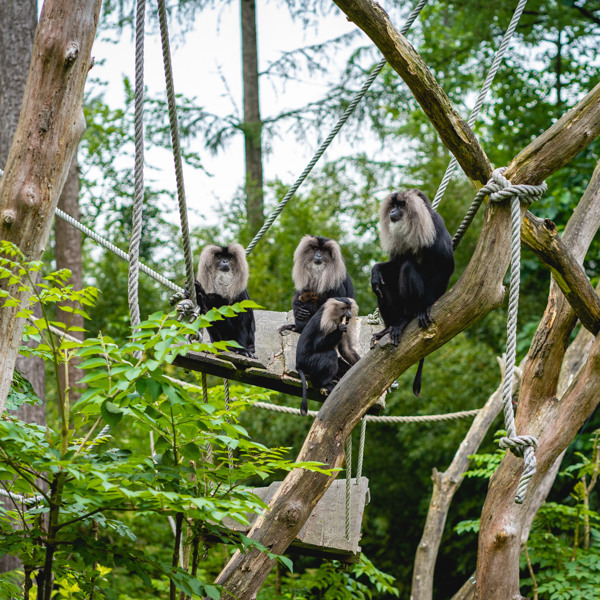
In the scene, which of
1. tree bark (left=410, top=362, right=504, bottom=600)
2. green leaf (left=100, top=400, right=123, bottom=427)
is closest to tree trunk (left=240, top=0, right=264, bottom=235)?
tree bark (left=410, top=362, right=504, bottom=600)

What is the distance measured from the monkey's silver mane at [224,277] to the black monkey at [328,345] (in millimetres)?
602

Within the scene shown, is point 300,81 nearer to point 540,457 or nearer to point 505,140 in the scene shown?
point 505,140

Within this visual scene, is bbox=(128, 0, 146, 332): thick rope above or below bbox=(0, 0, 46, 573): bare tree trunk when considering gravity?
below

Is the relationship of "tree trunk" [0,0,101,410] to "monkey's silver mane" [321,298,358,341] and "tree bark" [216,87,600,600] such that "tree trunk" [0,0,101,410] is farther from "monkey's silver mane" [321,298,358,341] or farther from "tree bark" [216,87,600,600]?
"monkey's silver mane" [321,298,358,341]

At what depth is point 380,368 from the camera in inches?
135

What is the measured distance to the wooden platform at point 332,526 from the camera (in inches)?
→ 177

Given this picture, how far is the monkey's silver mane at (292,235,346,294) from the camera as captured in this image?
221 inches

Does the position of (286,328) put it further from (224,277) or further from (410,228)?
(410,228)

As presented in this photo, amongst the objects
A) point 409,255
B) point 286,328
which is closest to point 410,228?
point 409,255

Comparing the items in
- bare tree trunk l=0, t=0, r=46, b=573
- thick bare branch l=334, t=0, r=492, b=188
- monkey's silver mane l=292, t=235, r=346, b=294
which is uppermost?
bare tree trunk l=0, t=0, r=46, b=573

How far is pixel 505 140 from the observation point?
9.40 m

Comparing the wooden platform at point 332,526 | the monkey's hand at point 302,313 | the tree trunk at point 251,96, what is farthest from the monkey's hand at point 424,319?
the tree trunk at point 251,96

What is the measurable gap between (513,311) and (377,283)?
2.86 ft

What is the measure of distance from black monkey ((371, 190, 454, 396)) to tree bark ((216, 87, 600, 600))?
11.7 inches
